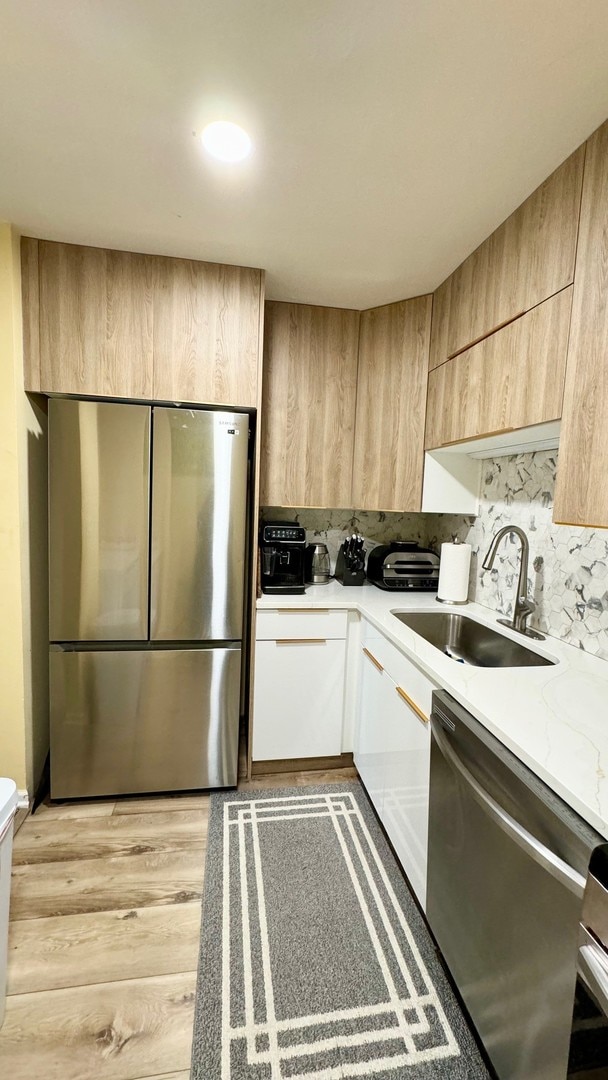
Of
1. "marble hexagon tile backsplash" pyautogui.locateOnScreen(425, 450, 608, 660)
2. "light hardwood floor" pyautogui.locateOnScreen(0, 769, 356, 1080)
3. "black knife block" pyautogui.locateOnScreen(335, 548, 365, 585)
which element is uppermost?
"marble hexagon tile backsplash" pyautogui.locateOnScreen(425, 450, 608, 660)

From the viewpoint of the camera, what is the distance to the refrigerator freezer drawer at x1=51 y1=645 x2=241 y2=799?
188cm

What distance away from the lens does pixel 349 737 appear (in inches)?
86.5

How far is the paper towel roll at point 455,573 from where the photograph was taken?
2.07 m

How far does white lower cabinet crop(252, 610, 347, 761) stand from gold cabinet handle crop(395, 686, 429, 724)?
52cm

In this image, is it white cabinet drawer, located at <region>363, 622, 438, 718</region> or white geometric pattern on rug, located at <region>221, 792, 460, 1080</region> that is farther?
white cabinet drawer, located at <region>363, 622, 438, 718</region>

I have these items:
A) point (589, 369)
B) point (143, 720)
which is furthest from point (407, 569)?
point (143, 720)

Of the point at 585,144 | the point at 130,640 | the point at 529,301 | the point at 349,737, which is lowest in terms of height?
the point at 349,737

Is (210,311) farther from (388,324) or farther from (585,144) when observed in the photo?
(585,144)

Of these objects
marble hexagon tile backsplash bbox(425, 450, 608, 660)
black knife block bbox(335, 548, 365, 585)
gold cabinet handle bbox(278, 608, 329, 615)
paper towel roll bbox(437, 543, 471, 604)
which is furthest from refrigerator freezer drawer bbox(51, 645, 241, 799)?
marble hexagon tile backsplash bbox(425, 450, 608, 660)

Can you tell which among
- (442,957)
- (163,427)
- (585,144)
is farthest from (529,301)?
(442,957)

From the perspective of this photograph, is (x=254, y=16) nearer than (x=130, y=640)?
Yes

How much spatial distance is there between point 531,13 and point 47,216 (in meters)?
1.58

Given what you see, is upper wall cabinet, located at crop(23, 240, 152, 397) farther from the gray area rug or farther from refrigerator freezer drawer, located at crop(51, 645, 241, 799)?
the gray area rug

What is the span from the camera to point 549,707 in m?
1.09
